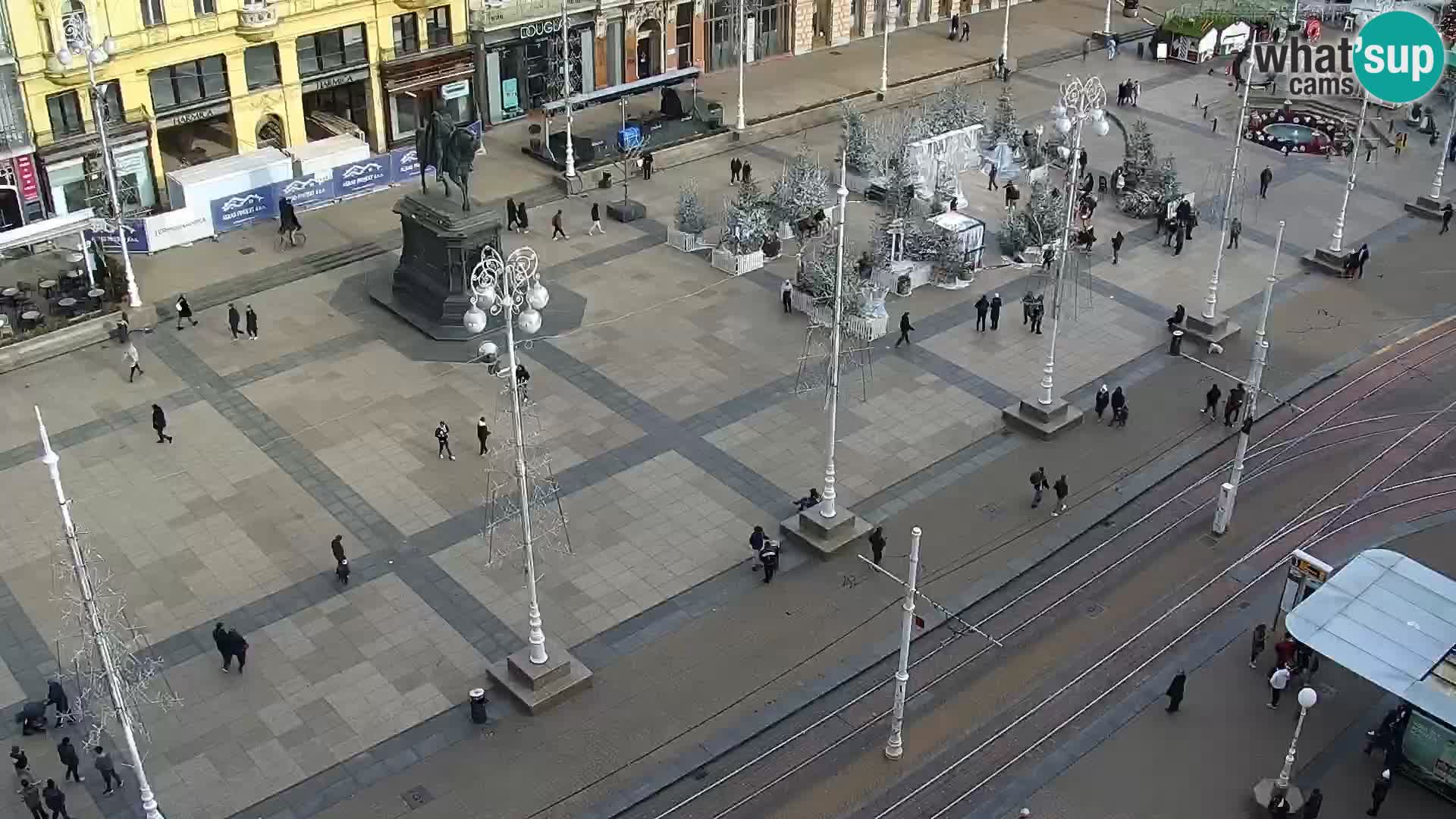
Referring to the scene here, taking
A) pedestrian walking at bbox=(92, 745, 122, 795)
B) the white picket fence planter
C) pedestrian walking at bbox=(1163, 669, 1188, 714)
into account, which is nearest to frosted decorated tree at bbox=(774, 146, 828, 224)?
the white picket fence planter

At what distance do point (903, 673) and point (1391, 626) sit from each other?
34.8ft

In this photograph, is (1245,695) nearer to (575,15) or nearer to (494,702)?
(494,702)

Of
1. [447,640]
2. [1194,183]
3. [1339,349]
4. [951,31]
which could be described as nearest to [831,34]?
[951,31]

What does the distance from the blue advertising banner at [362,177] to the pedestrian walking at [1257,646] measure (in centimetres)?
3731

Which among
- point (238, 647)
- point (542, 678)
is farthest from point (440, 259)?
point (542, 678)

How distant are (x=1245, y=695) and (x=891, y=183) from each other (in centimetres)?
2574

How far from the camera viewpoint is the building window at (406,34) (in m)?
56.6

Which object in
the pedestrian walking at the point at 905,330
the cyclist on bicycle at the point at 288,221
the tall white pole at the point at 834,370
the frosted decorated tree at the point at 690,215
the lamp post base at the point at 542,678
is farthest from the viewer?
the frosted decorated tree at the point at 690,215

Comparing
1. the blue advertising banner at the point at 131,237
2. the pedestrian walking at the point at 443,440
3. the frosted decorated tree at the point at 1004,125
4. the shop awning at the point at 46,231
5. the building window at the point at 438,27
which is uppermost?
the building window at the point at 438,27

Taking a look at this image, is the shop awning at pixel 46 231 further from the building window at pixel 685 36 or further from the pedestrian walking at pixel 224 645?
the building window at pixel 685 36

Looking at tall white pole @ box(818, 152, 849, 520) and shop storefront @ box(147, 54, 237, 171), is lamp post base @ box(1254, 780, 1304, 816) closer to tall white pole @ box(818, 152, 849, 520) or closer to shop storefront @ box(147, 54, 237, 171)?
tall white pole @ box(818, 152, 849, 520)

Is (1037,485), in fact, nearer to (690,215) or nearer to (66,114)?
(690,215)

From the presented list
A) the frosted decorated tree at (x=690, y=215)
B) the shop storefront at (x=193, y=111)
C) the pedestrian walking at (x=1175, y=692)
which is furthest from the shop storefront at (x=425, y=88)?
the pedestrian walking at (x=1175, y=692)

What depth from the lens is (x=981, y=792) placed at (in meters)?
28.6
